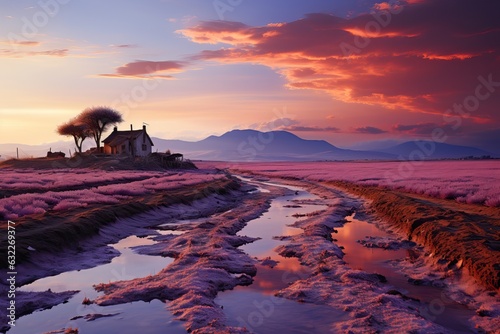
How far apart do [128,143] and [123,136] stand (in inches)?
103

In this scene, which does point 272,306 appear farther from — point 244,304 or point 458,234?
point 458,234

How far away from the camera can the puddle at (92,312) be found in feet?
28.7

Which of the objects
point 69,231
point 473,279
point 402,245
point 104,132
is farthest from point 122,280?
point 104,132

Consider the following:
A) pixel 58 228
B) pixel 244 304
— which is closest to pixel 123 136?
pixel 58 228

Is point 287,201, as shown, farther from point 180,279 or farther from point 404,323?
point 404,323

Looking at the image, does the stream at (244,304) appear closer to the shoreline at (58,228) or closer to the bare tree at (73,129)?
the shoreline at (58,228)

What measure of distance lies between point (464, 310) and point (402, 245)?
747cm

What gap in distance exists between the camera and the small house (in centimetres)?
8650

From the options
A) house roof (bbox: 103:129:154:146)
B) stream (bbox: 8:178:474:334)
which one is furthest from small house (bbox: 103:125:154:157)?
stream (bbox: 8:178:474:334)

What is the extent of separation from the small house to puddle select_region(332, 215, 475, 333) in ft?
234

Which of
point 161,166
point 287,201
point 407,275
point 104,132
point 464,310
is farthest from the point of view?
point 104,132

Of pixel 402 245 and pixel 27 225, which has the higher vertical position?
pixel 27 225

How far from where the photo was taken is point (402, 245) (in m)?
17.1

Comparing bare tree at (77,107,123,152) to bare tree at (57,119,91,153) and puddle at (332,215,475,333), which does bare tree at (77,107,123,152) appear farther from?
puddle at (332,215,475,333)
